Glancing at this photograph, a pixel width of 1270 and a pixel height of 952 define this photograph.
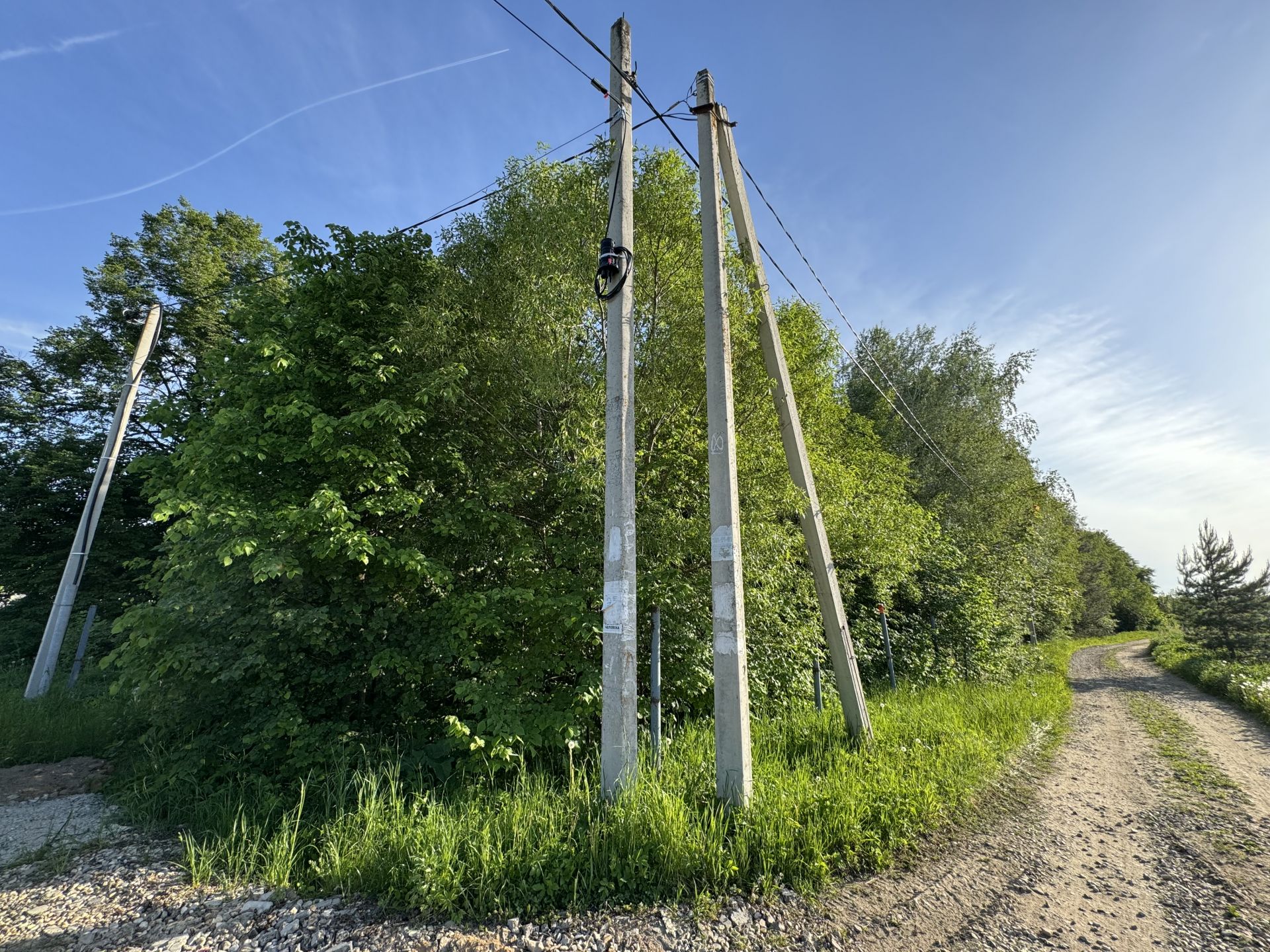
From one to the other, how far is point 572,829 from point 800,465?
410cm

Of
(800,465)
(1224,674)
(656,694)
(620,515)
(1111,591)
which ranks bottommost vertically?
(1224,674)

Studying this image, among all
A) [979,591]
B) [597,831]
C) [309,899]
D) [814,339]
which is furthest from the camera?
[979,591]

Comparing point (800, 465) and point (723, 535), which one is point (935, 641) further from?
point (723, 535)

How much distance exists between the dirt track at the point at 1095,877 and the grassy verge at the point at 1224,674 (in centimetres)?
633

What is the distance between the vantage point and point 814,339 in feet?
26.7

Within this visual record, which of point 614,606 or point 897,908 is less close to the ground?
point 614,606

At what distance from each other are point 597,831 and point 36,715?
839cm

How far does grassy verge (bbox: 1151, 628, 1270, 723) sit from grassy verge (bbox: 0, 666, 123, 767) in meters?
17.5

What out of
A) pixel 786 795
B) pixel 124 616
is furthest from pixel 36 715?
pixel 786 795

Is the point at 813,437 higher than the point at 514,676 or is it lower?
higher

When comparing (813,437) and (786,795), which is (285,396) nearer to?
(786,795)

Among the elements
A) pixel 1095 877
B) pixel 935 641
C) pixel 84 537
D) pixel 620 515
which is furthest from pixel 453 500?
pixel 935 641

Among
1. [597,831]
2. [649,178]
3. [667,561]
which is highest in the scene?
[649,178]

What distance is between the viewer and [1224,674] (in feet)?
43.9
